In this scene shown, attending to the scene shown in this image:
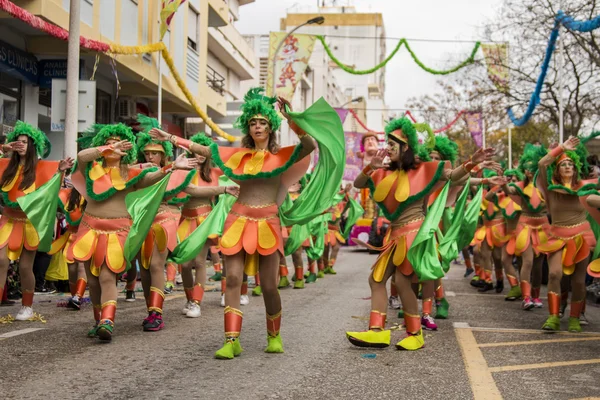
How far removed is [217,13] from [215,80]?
3514 mm

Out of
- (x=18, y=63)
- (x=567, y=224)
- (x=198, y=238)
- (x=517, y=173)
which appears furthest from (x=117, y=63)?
(x=567, y=224)

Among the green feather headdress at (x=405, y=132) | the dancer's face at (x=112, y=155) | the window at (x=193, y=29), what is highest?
the window at (x=193, y=29)

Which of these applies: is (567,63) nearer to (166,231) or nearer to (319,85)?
(166,231)

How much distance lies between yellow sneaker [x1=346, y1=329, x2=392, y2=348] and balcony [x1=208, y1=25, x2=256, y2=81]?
2479 centimetres

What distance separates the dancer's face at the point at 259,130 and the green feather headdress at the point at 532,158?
14.4 feet

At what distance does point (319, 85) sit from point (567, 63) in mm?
41303

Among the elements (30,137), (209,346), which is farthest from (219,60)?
(209,346)

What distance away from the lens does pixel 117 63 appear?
18.7 metres

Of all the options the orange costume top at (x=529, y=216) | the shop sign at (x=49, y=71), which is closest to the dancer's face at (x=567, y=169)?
the orange costume top at (x=529, y=216)

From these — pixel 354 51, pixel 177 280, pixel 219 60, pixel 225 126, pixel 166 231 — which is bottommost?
pixel 177 280

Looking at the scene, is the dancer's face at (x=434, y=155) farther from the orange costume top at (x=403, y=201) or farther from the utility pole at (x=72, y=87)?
the utility pole at (x=72, y=87)

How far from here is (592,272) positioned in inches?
312

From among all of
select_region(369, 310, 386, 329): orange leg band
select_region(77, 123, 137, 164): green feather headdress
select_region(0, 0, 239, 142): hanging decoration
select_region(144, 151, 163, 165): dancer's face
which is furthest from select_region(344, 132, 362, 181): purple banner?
select_region(369, 310, 386, 329): orange leg band

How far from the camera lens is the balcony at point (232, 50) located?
105 feet
